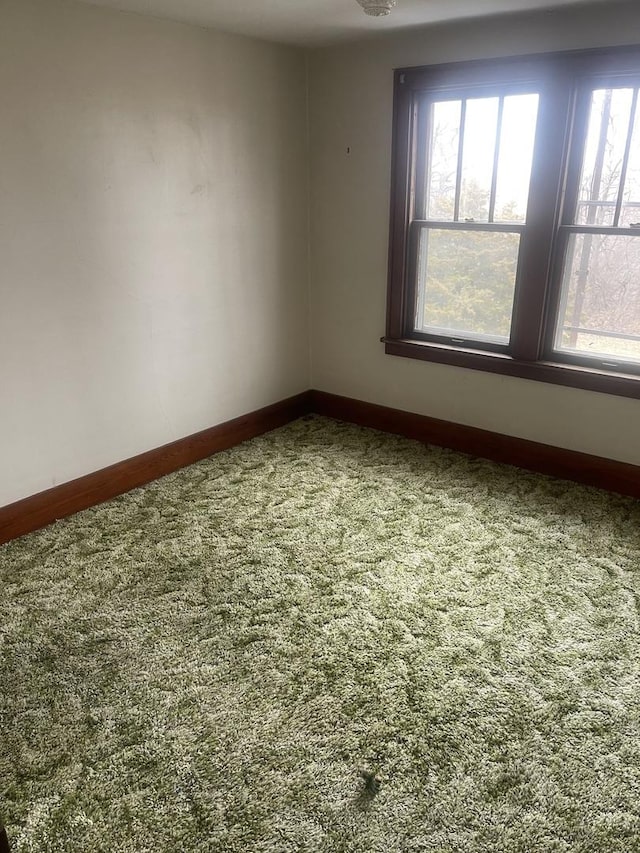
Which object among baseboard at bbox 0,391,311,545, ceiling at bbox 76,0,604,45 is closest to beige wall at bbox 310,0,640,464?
ceiling at bbox 76,0,604,45

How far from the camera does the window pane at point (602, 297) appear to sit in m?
3.18

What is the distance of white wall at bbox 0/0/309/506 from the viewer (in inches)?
108

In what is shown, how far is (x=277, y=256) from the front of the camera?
13.4 ft

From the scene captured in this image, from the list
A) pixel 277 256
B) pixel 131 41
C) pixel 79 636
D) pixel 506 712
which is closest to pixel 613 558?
pixel 506 712

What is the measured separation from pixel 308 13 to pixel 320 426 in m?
2.40

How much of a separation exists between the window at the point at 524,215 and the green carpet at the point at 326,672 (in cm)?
86

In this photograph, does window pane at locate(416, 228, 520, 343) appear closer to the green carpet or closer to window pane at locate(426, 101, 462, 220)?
window pane at locate(426, 101, 462, 220)

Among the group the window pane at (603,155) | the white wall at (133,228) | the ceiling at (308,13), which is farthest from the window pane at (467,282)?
the ceiling at (308,13)

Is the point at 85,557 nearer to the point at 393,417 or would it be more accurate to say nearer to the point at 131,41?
the point at 393,417

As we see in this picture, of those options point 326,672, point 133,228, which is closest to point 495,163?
Result: point 133,228

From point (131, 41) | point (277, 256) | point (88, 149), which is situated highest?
point (131, 41)

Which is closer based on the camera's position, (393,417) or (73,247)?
(73,247)

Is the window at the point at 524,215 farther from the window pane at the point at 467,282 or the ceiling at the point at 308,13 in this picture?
the ceiling at the point at 308,13

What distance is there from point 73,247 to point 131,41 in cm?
102
